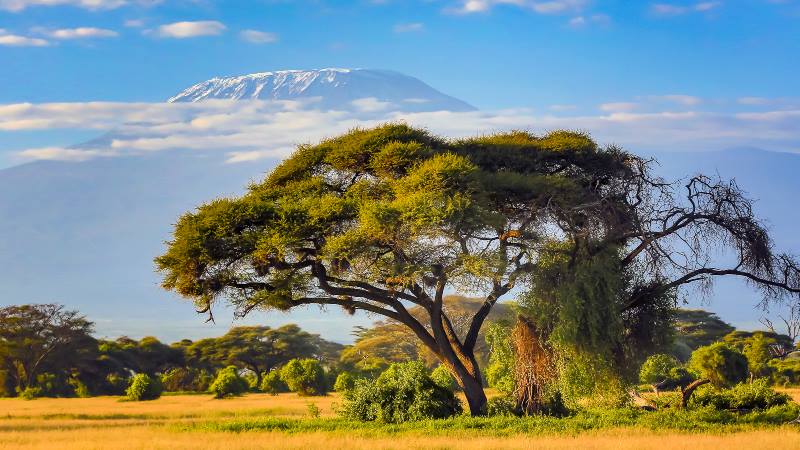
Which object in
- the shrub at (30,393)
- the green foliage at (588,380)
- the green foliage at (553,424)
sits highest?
the green foliage at (588,380)

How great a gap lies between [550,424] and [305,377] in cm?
3017

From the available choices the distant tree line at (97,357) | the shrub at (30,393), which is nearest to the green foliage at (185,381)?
the distant tree line at (97,357)

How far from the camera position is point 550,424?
28.5 meters

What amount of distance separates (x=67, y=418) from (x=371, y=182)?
15909 millimetres

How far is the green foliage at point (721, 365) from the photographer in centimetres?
4959

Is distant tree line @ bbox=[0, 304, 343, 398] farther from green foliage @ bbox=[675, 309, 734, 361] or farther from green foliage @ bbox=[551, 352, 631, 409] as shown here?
green foliage @ bbox=[551, 352, 631, 409]

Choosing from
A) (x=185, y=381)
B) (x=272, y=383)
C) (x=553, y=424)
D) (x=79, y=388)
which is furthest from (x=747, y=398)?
(x=79, y=388)

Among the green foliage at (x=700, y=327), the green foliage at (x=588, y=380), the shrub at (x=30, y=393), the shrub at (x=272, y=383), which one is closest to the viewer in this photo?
the green foliage at (x=588, y=380)

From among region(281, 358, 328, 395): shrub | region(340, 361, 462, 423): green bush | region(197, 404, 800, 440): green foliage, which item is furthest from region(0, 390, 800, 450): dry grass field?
region(281, 358, 328, 395): shrub

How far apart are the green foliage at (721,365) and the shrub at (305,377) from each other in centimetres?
2038

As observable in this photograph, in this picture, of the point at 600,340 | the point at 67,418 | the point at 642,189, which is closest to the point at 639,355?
the point at 600,340

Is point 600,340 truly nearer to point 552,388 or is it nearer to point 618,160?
point 552,388

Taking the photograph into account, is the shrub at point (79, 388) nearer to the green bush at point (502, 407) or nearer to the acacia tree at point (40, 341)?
the acacia tree at point (40, 341)

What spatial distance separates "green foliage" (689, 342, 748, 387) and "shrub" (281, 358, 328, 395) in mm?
20382
